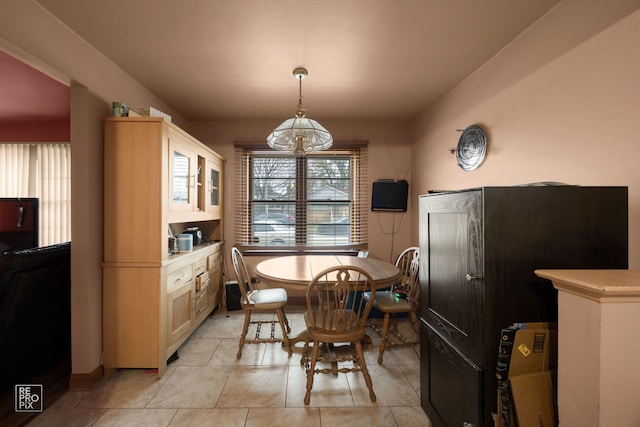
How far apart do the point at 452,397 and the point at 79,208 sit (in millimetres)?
2592

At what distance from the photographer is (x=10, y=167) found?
139 inches

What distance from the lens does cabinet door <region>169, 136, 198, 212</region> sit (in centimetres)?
229

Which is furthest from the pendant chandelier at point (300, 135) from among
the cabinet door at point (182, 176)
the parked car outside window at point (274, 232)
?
the parked car outside window at point (274, 232)

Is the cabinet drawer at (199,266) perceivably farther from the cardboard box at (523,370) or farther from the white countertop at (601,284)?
the white countertop at (601,284)

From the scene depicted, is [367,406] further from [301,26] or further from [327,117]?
[327,117]

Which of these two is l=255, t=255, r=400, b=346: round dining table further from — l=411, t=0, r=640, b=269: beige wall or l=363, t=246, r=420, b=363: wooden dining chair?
l=411, t=0, r=640, b=269: beige wall

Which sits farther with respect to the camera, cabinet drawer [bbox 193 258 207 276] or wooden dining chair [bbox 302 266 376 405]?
cabinet drawer [bbox 193 258 207 276]

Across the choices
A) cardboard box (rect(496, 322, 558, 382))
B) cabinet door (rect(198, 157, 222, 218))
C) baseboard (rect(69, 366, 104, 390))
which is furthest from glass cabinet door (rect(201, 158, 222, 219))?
cardboard box (rect(496, 322, 558, 382))

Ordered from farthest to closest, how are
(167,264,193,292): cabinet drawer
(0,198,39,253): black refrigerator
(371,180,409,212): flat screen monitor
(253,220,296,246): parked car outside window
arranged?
1. (253,220,296,246): parked car outside window
2. (371,180,409,212): flat screen monitor
3. (0,198,39,253): black refrigerator
4. (167,264,193,292): cabinet drawer

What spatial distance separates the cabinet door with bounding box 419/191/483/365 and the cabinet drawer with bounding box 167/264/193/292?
6.31ft

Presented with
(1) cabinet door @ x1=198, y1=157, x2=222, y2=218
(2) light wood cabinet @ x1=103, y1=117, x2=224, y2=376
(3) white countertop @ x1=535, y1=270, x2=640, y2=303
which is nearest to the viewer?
(3) white countertop @ x1=535, y1=270, x2=640, y2=303

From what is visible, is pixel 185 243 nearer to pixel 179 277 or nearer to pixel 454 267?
pixel 179 277

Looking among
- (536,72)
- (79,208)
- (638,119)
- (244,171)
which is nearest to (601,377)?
(638,119)

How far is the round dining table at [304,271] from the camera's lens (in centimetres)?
199
